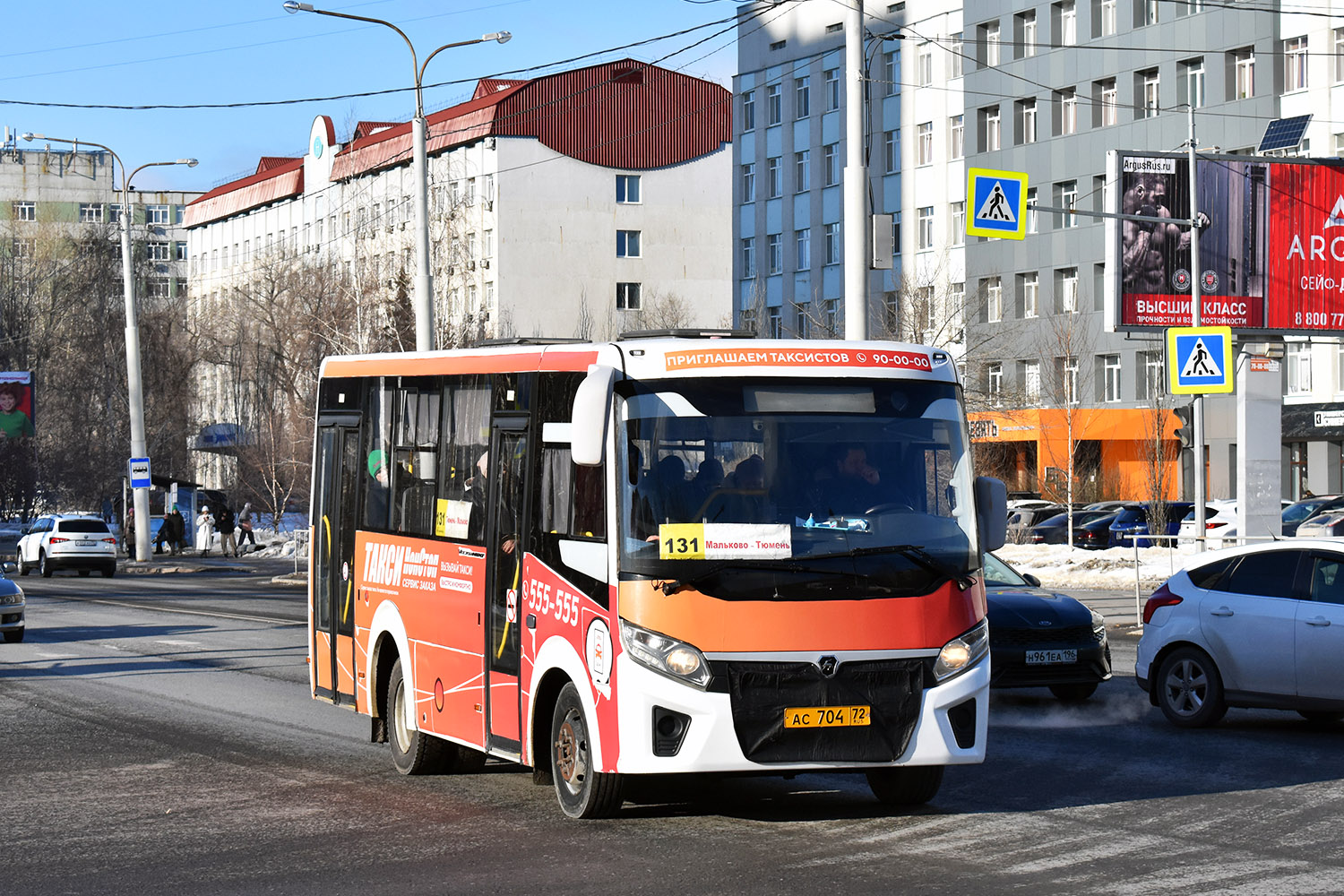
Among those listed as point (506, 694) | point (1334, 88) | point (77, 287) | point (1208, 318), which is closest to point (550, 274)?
point (77, 287)

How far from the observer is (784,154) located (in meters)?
77.3

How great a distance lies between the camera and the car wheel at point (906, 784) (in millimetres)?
10062

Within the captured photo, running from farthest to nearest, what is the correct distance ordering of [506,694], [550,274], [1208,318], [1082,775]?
[550,274], [1208,318], [1082,775], [506,694]

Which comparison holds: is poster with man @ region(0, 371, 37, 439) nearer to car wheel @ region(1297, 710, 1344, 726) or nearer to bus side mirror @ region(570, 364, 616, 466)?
car wheel @ region(1297, 710, 1344, 726)

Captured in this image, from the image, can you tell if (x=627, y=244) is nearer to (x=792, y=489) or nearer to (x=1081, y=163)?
(x=1081, y=163)

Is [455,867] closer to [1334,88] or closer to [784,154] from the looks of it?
[1334,88]

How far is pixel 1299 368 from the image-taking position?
195 feet

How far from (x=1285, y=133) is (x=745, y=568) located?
41.2 m

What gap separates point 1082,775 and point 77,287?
85.9m

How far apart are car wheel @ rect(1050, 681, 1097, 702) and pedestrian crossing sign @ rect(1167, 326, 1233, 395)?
993 centimetres

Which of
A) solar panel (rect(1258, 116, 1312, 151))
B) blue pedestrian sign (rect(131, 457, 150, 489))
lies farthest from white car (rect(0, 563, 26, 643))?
solar panel (rect(1258, 116, 1312, 151))

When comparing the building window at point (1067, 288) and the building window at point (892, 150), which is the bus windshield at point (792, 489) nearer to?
the building window at point (1067, 288)

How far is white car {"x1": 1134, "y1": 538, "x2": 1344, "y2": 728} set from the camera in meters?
13.1

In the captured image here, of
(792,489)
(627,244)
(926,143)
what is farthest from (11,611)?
(627,244)
